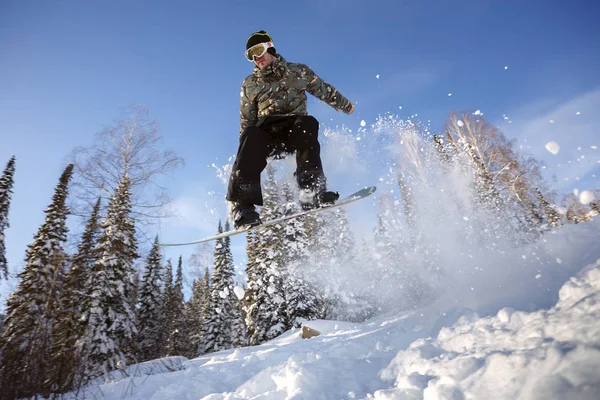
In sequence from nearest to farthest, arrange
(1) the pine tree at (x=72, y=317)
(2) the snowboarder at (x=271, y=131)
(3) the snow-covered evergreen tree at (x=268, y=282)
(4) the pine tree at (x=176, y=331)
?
(2) the snowboarder at (x=271, y=131), (1) the pine tree at (x=72, y=317), (3) the snow-covered evergreen tree at (x=268, y=282), (4) the pine tree at (x=176, y=331)

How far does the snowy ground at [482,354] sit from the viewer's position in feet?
4.34

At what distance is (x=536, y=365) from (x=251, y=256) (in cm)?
1816

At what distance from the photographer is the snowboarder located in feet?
11.6

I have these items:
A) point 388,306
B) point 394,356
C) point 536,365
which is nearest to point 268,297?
point 388,306

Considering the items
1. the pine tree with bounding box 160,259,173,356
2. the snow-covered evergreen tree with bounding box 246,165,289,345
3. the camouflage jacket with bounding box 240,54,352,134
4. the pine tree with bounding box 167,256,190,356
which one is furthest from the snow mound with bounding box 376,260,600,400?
the pine tree with bounding box 167,256,190,356

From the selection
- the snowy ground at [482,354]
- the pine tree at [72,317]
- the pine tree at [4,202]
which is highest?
the pine tree at [4,202]

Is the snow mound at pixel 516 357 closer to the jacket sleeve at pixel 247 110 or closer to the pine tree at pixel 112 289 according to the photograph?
the jacket sleeve at pixel 247 110

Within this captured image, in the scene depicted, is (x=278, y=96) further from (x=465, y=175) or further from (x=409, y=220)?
(x=465, y=175)

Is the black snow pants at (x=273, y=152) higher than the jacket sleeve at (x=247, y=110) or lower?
lower

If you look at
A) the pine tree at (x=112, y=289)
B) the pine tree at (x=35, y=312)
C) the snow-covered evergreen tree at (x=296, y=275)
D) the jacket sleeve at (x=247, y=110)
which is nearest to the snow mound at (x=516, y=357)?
the jacket sleeve at (x=247, y=110)

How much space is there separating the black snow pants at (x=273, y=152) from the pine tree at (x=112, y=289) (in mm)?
8272

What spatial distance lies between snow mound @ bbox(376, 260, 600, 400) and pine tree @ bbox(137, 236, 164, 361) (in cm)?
2285

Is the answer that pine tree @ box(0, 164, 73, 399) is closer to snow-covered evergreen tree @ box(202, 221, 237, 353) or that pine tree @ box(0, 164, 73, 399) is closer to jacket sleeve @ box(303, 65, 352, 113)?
jacket sleeve @ box(303, 65, 352, 113)

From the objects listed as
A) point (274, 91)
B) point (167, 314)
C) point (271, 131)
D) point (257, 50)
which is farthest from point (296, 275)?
point (167, 314)
